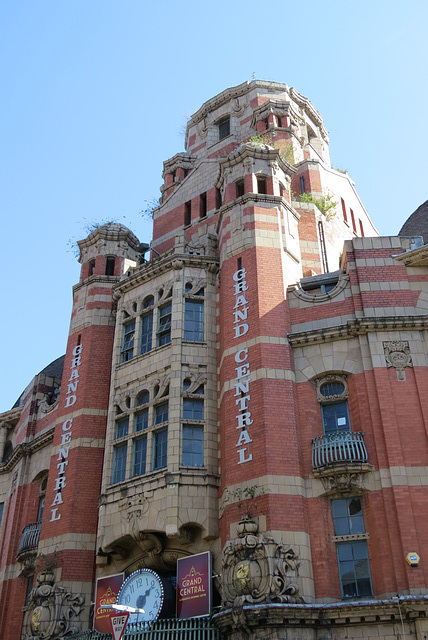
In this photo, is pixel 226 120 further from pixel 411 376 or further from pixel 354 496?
pixel 354 496

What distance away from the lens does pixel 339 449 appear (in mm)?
22438

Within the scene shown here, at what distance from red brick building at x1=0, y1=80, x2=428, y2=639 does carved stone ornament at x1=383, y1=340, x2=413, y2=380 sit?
5 centimetres

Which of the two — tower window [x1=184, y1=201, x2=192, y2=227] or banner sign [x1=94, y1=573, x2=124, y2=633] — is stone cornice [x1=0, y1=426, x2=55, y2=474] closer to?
banner sign [x1=94, y1=573, x2=124, y2=633]

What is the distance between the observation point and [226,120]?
41.0 meters

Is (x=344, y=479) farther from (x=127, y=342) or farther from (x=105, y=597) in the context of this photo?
(x=127, y=342)

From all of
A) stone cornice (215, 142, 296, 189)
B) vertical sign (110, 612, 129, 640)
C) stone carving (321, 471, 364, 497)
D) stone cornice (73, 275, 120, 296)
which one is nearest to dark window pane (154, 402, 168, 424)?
stone carving (321, 471, 364, 497)

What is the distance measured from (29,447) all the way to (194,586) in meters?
13.6

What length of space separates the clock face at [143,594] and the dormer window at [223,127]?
82.1 feet

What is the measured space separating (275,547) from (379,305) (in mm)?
8942

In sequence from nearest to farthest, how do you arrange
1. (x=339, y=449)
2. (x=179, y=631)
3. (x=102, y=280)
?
(x=179, y=631) < (x=339, y=449) < (x=102, y=280)

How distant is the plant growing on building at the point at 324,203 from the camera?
33.8 metres

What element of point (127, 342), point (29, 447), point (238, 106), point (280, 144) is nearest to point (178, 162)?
point (238, 106)

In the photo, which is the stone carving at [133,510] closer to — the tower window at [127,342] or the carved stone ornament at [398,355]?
the tower window at [127,342]

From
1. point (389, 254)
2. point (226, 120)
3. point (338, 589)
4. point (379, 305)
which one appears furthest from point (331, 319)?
point (226, 120)
